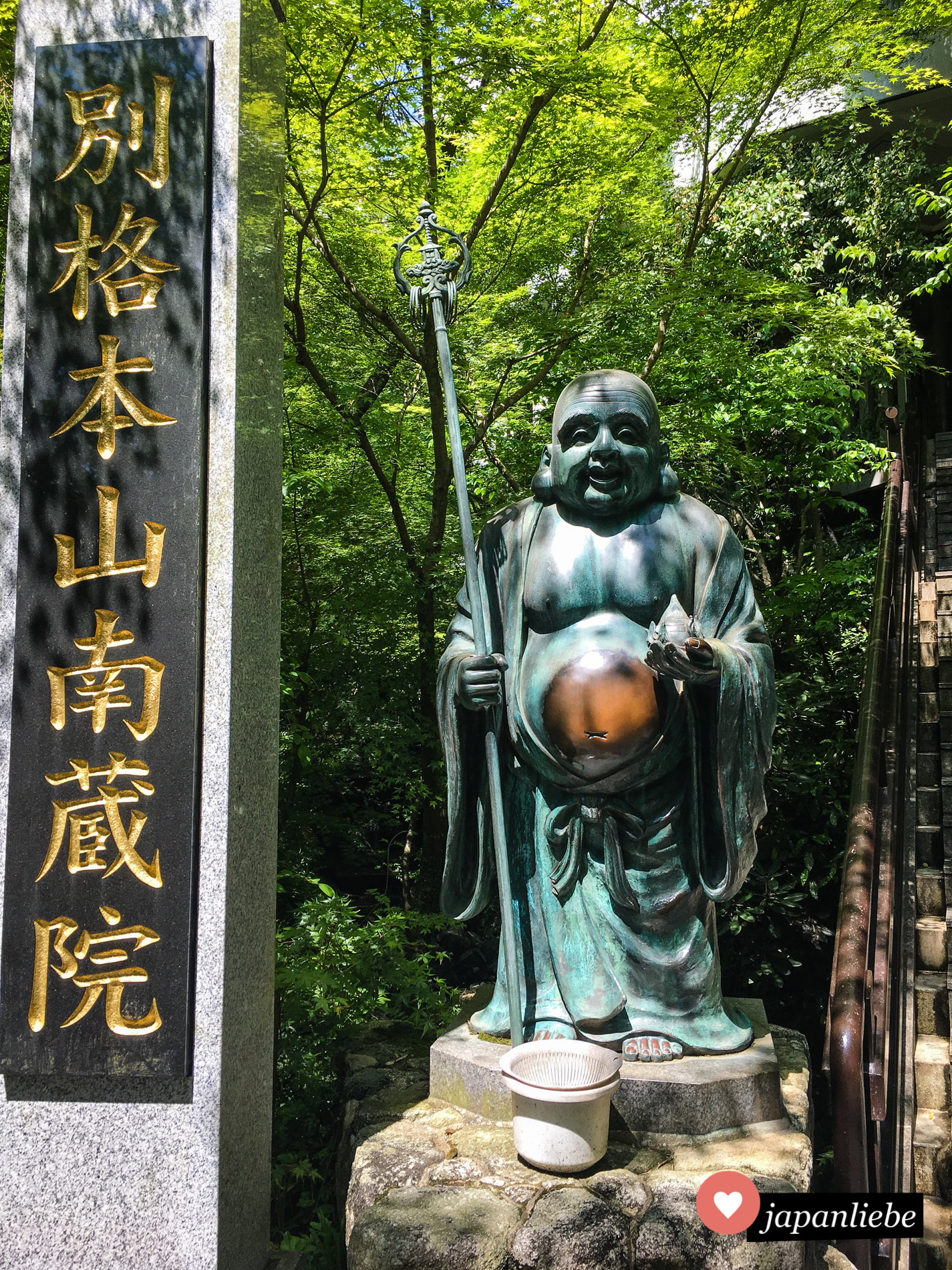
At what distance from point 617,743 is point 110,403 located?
2.11m

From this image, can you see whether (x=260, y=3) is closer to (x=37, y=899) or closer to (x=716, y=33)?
(x=37, y=899)

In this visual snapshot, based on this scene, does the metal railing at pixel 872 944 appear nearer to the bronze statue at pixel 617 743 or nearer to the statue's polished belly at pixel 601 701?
the bronze statue at pixel 617 743

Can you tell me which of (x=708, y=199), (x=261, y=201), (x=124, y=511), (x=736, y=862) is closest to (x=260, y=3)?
(x=261, y=201)

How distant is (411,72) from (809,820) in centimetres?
586

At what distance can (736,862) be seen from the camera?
11.7 ft

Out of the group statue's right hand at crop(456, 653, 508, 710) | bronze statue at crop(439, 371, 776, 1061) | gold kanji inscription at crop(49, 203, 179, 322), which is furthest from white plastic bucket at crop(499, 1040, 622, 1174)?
gold kanji inscription at crop(49, 203, 179, 322)

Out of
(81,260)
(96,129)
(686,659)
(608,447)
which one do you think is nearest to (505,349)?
(608,447)

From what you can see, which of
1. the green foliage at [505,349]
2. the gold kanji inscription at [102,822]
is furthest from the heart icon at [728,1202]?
the green foliage at [505,349]

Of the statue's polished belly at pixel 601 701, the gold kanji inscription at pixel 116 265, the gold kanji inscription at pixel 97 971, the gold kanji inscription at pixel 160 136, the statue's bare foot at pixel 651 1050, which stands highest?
the gold kanji inscription at pixel 160 136

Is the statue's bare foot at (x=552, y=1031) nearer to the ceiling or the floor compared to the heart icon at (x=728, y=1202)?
nearer to the ceiling

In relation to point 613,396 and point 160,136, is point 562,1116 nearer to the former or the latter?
point 613,396

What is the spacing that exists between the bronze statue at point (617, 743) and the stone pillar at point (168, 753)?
0.90 m

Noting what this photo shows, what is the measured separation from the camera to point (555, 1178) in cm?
303

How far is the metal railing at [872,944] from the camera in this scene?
2.46 meters
